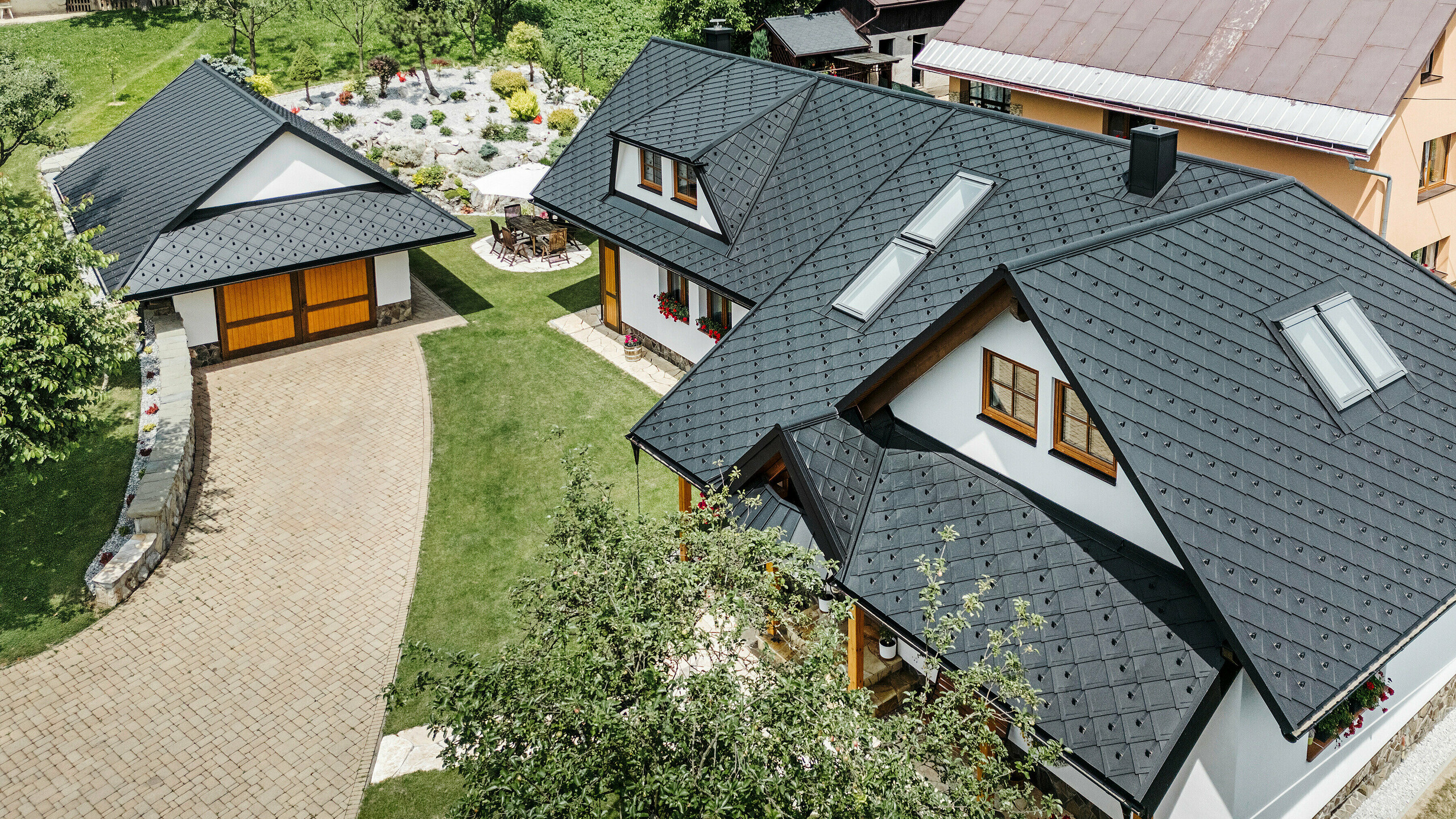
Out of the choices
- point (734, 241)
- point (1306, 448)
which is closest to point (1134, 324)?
point (1306, 448)

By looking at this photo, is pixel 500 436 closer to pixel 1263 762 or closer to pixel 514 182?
pixel 514 182

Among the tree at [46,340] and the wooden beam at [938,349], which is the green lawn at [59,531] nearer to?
the tree at [46,340]

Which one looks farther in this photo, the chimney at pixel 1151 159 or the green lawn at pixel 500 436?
the green lawn at pixel 500 436

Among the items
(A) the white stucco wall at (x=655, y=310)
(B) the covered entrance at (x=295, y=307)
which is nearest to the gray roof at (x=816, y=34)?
(A) the white stucco wall at (x=655, y=310)

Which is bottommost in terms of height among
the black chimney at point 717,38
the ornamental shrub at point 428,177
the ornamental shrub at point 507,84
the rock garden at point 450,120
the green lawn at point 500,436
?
the green lawn at point 500,436

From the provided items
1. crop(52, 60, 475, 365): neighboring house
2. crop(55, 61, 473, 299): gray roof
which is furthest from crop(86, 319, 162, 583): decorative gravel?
crop(55, 61, 473, 299): gray roof

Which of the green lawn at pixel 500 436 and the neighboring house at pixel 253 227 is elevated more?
the neighboring house at pixel 253 227
